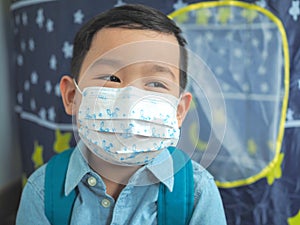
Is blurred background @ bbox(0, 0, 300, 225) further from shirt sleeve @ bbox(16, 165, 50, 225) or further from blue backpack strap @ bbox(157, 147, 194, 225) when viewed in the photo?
shirt sleeve @ bbox(16, 165, 50, 225)

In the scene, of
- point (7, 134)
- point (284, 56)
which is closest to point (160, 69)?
point (284, 56)

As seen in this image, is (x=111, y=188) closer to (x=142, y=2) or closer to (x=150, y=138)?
(x=150, y=138)

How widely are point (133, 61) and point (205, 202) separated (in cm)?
28

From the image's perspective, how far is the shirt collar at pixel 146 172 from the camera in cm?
77

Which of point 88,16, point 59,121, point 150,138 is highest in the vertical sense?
point 88,16

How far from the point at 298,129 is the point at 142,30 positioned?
0.43m

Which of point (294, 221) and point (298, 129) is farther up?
point (298, 129)

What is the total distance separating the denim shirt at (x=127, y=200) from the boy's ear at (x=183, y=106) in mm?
78

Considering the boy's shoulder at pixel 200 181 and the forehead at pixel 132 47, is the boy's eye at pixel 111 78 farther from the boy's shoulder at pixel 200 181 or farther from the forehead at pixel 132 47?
the boy's shoulder at pixel 200 181

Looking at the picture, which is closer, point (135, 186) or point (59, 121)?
point (135, 186)

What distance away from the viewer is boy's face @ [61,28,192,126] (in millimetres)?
699

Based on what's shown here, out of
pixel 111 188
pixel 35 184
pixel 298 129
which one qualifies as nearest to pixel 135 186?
pixel 111 188

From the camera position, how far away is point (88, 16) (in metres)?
1.04

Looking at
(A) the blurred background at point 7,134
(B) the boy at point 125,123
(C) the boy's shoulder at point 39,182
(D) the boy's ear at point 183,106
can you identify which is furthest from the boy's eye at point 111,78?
(A) the blurred background at point 7,134
